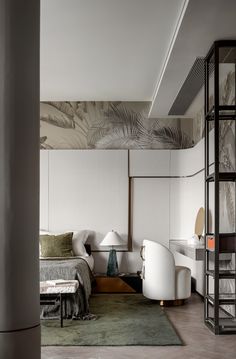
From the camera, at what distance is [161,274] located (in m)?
6.64

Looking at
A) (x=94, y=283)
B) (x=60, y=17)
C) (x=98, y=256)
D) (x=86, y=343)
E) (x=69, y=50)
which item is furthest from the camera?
(x=98, y=256)

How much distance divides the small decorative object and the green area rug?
4.41ft

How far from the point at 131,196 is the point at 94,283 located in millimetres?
1607

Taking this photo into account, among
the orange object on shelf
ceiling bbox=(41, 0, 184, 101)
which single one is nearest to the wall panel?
ceiling bbox=(41, 0, 184, 101)

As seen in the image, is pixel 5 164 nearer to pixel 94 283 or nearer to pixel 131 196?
pixel 94 283

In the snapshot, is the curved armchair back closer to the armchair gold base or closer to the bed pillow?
the armchair gold base

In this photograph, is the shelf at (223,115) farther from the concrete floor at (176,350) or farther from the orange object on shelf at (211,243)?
the concrete floor at (176,350)

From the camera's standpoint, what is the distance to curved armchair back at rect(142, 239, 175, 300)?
21.7 ft

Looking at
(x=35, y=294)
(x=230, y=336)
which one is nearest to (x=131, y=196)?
(x=230, y=336)

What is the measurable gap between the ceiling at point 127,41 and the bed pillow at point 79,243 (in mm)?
2207

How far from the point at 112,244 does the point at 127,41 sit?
347cm

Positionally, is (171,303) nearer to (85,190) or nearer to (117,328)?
(117,328)

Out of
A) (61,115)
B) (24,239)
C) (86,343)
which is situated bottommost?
(86,343)

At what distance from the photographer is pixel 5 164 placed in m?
2.77
